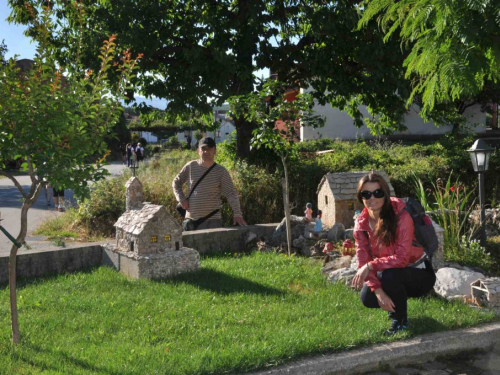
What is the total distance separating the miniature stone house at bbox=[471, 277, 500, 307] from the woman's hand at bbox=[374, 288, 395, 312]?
55.8 inches

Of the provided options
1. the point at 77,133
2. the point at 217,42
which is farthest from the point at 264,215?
the point at 77,133

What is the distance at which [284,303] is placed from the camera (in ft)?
19.2

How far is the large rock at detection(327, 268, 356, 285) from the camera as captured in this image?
21.6 ft

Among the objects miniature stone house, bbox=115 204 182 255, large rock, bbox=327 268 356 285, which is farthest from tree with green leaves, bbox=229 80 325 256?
miniature stone house, bbox=115 204 182 255

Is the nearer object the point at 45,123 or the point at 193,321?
the point at 45,123

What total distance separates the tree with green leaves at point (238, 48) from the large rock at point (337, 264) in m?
5.62

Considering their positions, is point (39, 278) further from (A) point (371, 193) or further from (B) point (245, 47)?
(B) point (245, 47)

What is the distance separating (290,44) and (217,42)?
209 cm

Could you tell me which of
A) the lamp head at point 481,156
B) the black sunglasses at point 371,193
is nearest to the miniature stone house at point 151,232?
the black sunglasses at point 371,193

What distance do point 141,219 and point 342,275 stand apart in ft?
8.69

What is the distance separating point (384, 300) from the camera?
4.92 m

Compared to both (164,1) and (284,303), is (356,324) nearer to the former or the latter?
(284,303)

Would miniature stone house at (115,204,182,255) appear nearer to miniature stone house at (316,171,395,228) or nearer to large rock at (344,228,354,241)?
large rock at (344,228,354,241)

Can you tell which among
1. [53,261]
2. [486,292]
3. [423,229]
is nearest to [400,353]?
Result: [423,229]
